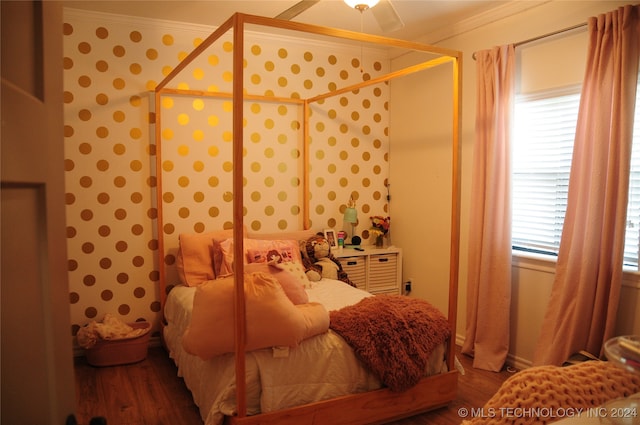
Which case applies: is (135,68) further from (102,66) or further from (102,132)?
(102,132)

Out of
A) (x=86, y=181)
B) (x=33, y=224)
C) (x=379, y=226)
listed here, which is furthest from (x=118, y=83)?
(x=33, y=224)

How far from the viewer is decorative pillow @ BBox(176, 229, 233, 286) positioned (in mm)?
3529

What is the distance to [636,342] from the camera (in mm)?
1006

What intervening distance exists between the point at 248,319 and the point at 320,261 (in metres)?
1.64

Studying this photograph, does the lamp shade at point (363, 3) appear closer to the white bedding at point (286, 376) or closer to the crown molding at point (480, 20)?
the crown molding at point (480, 20)

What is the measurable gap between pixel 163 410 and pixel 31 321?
2.36 m

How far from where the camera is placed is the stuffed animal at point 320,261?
12.2ft

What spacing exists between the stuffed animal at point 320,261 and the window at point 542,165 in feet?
4.38

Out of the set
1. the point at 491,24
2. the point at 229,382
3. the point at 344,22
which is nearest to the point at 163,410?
the point at 229,382

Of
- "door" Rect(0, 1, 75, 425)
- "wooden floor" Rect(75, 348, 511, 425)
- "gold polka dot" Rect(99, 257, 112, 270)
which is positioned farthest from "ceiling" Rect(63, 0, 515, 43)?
"door" Rect(0, 1, 75, 425)

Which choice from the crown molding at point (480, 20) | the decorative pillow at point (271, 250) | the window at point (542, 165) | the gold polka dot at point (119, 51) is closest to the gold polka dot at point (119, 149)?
the gold polka dot at point (119, 51)

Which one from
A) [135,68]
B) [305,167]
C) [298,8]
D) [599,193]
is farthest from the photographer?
[305,167]

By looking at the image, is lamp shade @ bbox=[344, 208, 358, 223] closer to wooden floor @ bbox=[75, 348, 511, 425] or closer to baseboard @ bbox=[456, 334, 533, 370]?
wooden floor @ bbox=[75, 348, 511, 425]

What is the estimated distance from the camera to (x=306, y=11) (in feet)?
11.3
